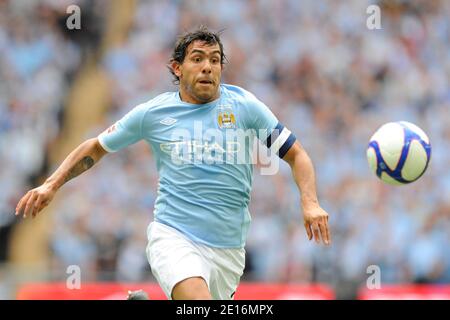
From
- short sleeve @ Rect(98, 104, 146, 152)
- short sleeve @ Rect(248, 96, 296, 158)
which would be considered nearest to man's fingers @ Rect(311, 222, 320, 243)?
short sleeve @ Rect(248, 96, 296, 158)

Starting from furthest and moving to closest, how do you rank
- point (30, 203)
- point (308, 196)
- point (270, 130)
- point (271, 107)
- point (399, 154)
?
point (271, 107)
point (399, 154)
point (270, 130)
point (30, 203)
point (308, 196)

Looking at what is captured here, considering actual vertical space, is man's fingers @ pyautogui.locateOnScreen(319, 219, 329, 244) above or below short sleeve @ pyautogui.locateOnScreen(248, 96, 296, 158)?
below

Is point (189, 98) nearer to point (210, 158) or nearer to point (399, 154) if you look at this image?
point (210, 158)

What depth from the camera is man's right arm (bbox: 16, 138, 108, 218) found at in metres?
7.21

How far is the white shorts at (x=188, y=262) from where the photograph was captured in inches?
275

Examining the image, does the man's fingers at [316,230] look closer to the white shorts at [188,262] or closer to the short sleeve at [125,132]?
the white shorts at [188,262]

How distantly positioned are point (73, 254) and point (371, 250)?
4232 mm

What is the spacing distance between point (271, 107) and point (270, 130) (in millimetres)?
8773

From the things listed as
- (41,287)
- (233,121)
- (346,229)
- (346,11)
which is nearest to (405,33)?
(346,11)

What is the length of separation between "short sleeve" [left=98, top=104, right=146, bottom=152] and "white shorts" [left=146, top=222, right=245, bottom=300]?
736 millimetres

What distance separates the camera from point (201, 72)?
7355 millimetres

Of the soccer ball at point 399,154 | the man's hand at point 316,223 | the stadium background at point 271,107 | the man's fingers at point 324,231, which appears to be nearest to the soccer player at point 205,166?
the man's hand at point 316,223

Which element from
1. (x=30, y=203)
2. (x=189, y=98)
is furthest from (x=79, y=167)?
(x=189, y=98)

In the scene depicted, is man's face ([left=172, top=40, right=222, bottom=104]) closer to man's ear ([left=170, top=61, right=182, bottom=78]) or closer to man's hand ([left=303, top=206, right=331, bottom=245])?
man's ear ([left=170, top=61, right=182, bottom=78])
